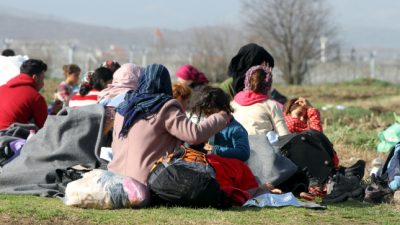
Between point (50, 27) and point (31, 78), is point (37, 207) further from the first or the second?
point (50, 27)

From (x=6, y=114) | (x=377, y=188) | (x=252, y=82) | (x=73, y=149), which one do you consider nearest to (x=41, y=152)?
(x=73, y=149)

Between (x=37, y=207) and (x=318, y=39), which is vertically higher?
(x=37, y=207)

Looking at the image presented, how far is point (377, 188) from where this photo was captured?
9.25m

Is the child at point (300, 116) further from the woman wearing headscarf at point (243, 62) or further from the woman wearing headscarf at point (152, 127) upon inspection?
the woman wearing headscarf at point (152, 127)

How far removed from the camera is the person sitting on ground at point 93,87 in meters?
12.2

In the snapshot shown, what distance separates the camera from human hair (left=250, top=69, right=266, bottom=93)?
33.5ft

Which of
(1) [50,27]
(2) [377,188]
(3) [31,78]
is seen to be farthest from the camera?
(1) [50,27]

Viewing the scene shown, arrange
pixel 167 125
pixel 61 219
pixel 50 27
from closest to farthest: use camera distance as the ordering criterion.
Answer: pixel 61 219
pixel 167 125
pixel 50 27

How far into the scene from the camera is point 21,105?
1077cm

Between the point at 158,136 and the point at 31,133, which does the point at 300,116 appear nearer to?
the point at 31,133

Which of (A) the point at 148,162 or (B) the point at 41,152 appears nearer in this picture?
(A) the point at 148,162

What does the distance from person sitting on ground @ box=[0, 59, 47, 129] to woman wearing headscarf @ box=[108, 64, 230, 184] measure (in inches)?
96.7

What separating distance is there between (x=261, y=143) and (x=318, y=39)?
31775 mm

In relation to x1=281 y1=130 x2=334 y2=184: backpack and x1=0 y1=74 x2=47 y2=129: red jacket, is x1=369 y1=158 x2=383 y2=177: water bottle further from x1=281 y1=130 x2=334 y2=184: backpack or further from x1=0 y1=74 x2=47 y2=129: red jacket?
x1=0 y1=74 x2=47 y2=129: red jacket
